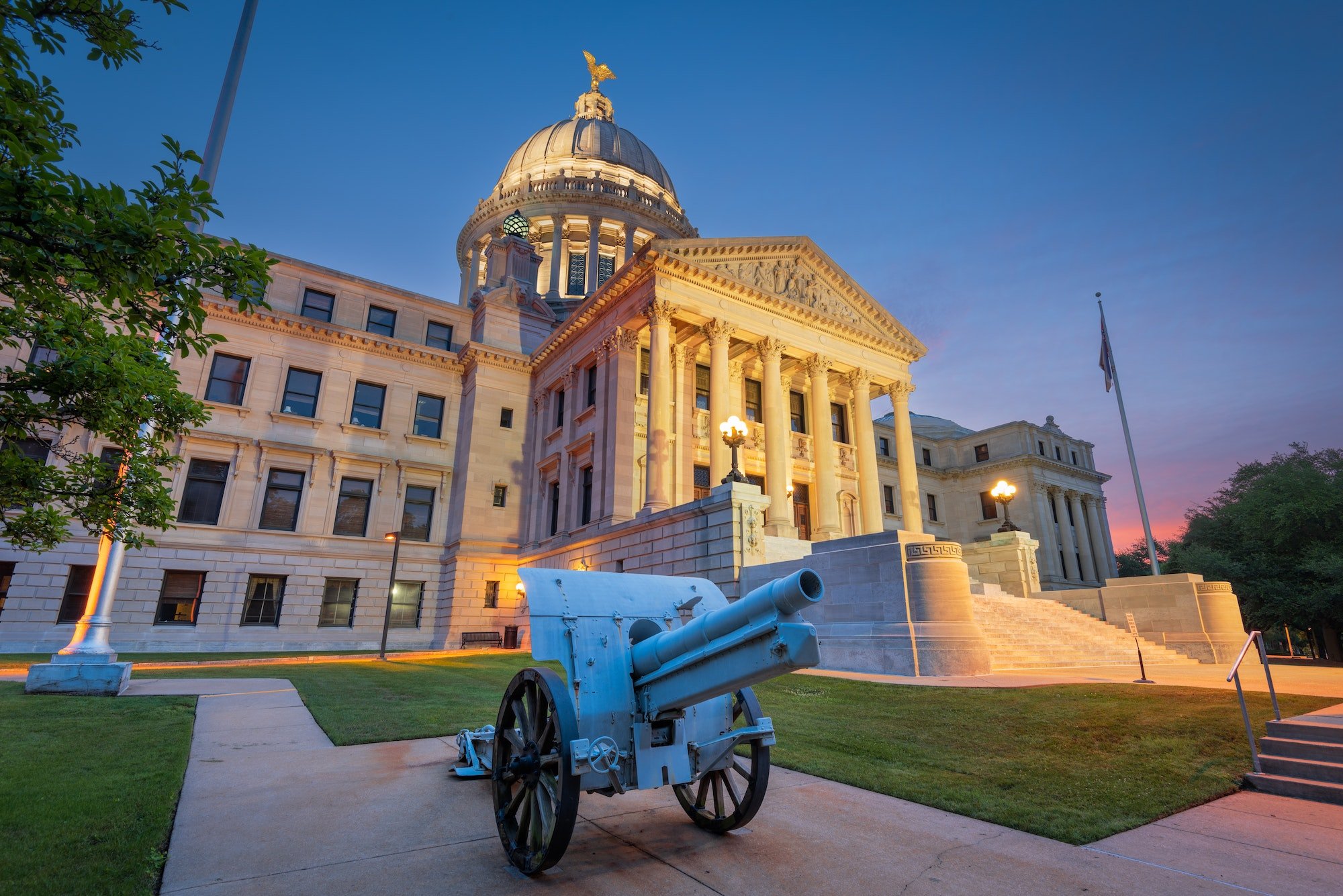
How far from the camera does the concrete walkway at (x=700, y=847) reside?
3561 millimetres

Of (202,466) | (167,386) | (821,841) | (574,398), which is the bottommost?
(821,841)

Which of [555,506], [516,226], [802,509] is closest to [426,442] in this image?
[555,506]

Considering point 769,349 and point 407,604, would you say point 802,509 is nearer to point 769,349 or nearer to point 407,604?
point 769,349

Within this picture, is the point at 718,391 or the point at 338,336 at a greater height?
the point at 338,336

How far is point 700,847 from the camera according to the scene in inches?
163

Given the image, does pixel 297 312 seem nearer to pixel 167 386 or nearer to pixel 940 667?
pixel 167 386

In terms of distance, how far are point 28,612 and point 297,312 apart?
1534cm

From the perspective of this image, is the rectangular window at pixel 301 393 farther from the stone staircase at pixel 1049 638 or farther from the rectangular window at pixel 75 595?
the stone staircase at pixel 1049 638

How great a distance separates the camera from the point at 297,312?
2962 cm

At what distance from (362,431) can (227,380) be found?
19.2 feet

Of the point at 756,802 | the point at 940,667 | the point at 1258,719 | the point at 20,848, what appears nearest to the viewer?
the point at 20,848

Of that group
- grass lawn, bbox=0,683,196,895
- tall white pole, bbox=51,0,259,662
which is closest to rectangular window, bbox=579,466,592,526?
tall white pole, bbox=51,0,259,662

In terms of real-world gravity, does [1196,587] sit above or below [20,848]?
above

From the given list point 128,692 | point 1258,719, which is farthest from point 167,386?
point 1258,719
